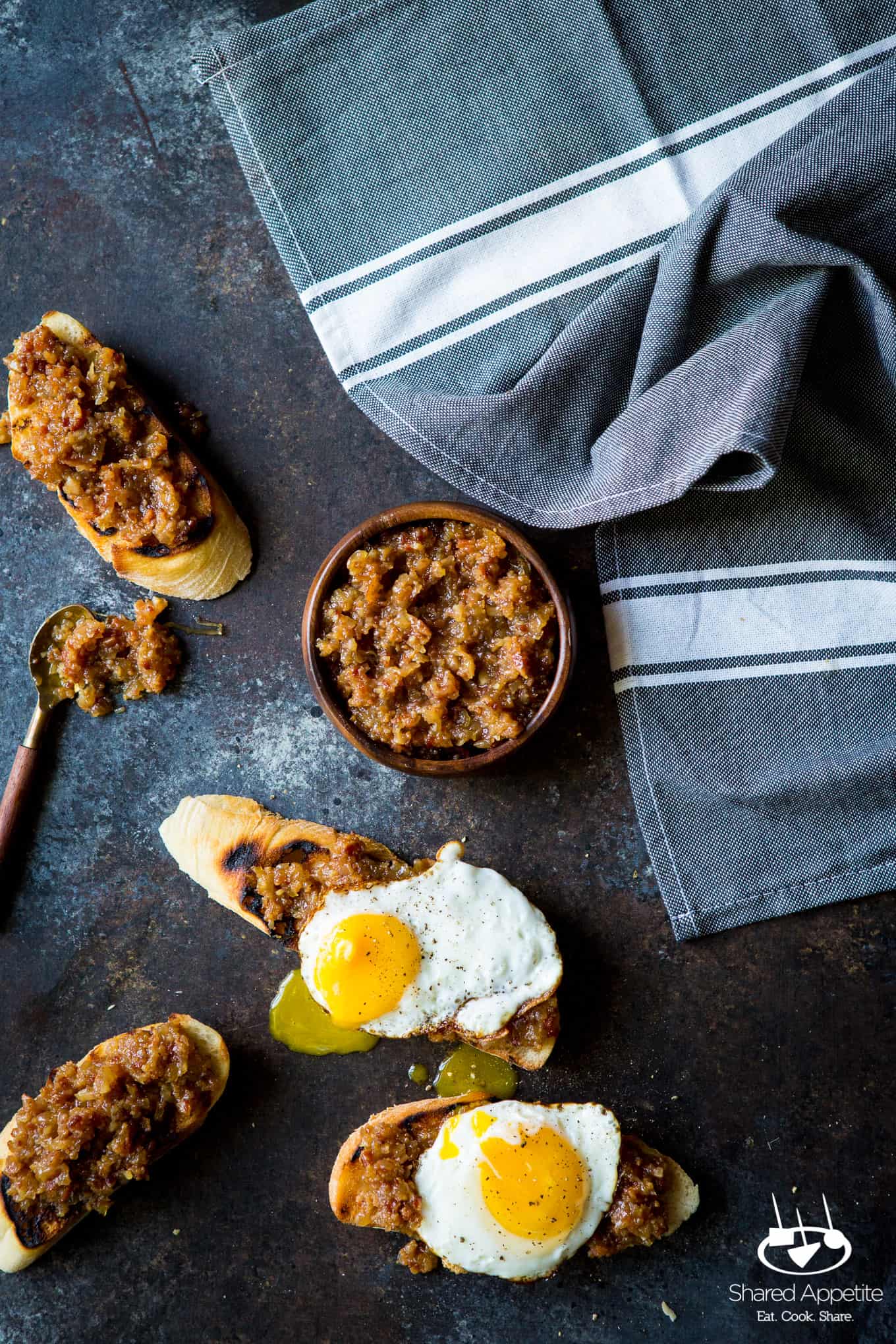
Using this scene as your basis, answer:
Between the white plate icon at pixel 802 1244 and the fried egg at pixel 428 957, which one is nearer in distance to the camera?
the fried egg at pixel 428 957

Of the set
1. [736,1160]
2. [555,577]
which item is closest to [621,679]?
[555,577]

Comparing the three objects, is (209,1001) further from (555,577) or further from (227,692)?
(555,577)

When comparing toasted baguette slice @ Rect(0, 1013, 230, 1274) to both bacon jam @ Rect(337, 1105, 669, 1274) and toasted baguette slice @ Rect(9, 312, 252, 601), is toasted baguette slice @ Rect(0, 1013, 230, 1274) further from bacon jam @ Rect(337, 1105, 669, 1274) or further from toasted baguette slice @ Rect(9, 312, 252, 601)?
toasted baguette slice @ Rect(9, 312, 252, 601)

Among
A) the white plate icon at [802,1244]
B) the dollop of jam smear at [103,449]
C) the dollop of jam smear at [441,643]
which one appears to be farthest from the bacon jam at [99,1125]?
the white plate icon at [802,1244]

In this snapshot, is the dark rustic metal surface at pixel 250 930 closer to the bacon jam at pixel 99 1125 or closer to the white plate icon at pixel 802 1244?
the white plate icon at pixel 802 1244

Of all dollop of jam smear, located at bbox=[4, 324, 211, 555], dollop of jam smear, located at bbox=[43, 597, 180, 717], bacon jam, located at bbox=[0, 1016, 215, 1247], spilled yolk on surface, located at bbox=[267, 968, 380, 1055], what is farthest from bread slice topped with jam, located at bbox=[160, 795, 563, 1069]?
dollop of jam smear, located at bbox=[4, 324, 211, 555]

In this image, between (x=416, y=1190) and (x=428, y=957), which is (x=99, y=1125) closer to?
(x=416, y=1190)
